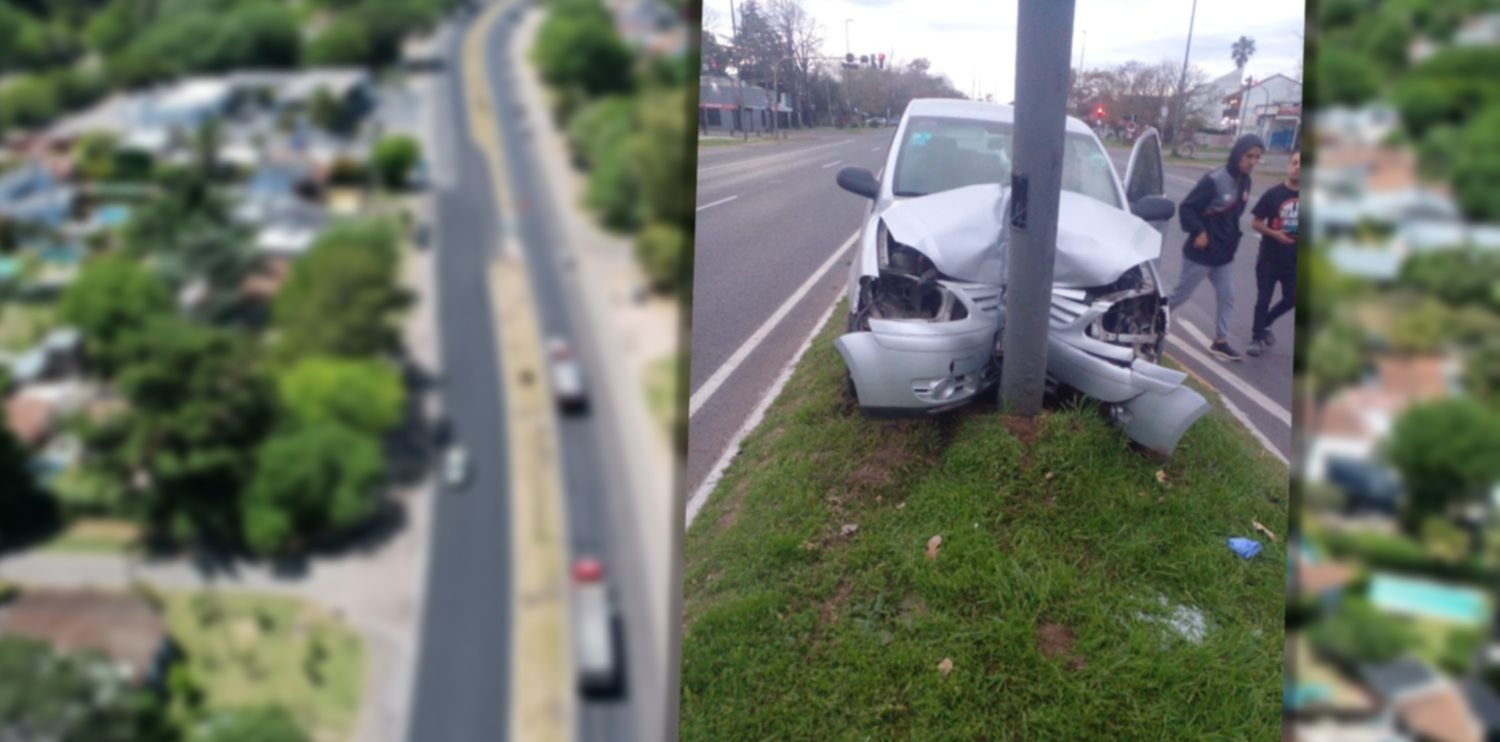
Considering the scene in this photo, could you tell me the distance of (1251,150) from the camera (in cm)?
241

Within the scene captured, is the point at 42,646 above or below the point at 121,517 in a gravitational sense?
below

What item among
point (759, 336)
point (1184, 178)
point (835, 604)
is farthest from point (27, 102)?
point (759, 336)

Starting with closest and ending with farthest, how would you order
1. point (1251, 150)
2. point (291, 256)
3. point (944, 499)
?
point (291, 256) < point (1251, 150) < point (944, 499)

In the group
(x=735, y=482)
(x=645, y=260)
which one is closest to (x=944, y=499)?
(x=735, y=482)

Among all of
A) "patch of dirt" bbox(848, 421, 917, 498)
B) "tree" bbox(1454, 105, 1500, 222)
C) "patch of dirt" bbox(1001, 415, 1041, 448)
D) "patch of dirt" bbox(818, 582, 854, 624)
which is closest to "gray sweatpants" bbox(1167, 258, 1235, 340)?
"patch of dirt" bbox(1001, 415, 1041, 448)

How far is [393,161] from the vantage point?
70cm

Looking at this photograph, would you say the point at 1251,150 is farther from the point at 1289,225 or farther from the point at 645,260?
the point at 645,260

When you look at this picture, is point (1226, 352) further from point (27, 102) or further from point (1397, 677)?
point (27, 102)

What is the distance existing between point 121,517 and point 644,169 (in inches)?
19.4

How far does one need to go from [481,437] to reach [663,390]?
0.16 meters

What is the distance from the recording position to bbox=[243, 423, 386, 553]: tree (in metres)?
0.66

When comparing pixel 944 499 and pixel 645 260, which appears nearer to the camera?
pixel 645 260

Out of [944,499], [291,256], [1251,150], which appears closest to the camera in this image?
[291,256]

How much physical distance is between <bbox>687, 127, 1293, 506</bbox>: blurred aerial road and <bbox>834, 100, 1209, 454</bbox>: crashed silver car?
0.83ft
